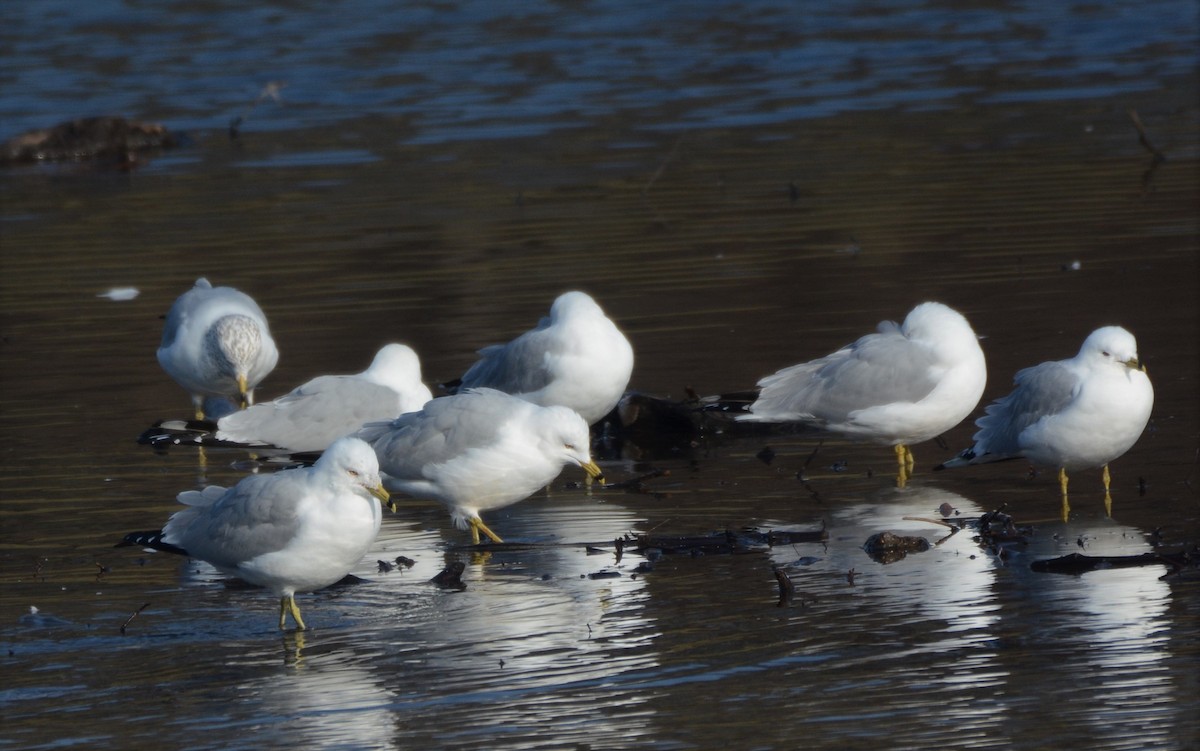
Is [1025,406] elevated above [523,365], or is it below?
below

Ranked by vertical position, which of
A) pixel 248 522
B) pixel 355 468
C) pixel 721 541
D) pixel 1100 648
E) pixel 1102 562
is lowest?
pixel 1100 648

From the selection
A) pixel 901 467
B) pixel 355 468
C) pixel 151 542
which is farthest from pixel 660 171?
pixel 355 468

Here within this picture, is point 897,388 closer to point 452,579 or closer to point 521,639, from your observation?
point 452,579

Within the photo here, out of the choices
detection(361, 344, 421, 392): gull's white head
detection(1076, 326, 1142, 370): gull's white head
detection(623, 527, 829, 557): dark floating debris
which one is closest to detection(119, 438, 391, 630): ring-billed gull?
detection(623, 527, 829, 557): dark floating debris

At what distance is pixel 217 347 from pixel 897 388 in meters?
4.03

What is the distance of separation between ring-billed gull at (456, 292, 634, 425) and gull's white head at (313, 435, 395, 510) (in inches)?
102

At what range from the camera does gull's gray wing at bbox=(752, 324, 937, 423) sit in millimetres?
8742

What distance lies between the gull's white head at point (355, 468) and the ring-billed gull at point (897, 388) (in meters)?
2.89

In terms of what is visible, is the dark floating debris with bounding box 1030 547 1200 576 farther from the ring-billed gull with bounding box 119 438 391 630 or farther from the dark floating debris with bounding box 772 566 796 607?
the ring-billed gull with bounding box 119 438 391 630

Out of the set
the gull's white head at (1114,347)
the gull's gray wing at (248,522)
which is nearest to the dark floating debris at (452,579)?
the gull's gray wing at (248,522)

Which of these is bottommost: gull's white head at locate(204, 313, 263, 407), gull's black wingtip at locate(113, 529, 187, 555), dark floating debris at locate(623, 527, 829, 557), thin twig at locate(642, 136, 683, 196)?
dark floating debris at locate(623, 527, 829, 557)

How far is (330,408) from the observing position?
917 cm

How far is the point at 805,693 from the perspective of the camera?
18.8 ft

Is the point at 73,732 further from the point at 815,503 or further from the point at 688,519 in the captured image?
the point at 815,503
